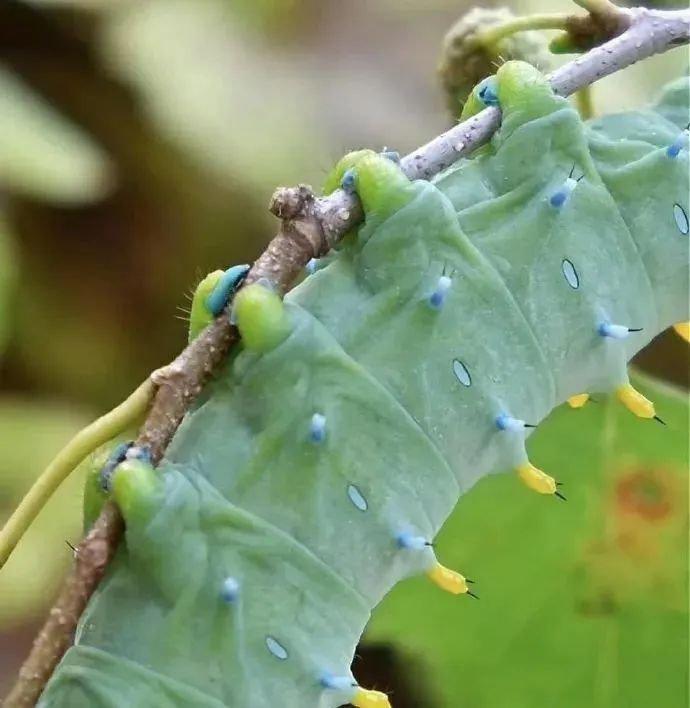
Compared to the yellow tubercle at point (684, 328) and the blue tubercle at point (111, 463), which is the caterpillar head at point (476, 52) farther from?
the blue tubercle at point (111, 463)

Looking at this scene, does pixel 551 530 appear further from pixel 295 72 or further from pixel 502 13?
pixel 295 72

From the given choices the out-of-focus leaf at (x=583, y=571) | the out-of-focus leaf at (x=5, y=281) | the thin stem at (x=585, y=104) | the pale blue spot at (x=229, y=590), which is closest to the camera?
the pale blue spot at (x=229, y=590)

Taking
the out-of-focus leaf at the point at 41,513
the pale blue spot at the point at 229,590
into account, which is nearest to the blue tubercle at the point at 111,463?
the pale blue spot at the point at 229,590

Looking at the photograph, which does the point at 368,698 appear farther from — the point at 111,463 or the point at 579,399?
the point at 579,399

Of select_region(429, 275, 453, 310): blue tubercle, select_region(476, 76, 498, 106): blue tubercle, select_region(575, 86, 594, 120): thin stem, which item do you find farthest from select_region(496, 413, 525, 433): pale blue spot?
select_region(575, 86, 594, 120): thin stem

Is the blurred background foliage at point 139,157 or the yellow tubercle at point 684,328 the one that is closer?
the yellow tubercle at point 684,328

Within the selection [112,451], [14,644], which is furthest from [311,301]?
[14,644]

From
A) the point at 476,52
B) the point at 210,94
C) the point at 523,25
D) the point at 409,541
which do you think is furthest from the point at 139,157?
the point at 409,541
